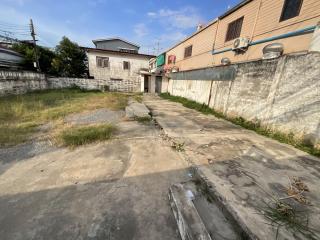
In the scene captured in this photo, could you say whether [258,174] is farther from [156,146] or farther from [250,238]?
[156,146]

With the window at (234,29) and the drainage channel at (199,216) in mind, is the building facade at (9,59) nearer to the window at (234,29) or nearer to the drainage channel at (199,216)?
the window at (234,29)

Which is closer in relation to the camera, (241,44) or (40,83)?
(241,44)

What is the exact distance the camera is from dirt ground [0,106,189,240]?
4.95 ft

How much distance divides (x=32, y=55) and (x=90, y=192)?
1938cm

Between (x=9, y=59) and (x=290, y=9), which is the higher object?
(x=290, y=9)

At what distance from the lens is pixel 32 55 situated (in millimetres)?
14992

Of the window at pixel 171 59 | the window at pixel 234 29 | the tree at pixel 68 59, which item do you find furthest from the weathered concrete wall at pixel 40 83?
the window at pixel 234 29

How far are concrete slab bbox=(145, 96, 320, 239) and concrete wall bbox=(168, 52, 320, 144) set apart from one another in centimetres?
66

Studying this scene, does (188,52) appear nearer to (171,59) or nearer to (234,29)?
(171,59)

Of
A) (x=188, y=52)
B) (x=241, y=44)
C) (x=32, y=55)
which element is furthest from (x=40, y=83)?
(x=241, y=44)

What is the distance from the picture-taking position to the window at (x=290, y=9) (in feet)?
13.9

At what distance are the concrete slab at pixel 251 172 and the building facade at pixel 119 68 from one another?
39.8 feet

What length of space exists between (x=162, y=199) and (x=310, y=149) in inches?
145

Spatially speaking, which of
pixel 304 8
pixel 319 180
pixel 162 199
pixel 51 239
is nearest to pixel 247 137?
pixel 319 180
